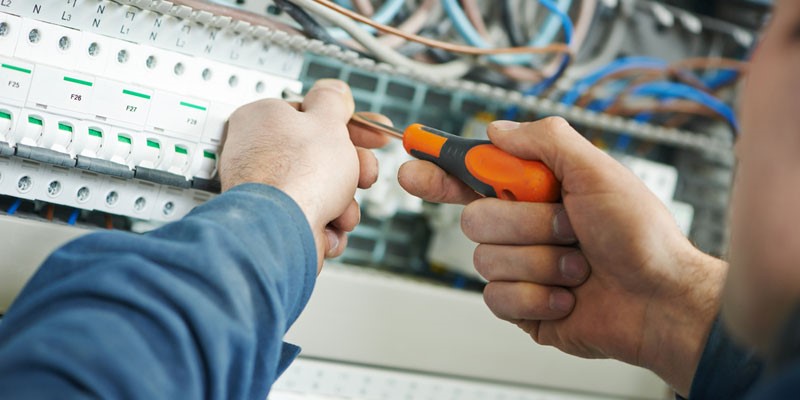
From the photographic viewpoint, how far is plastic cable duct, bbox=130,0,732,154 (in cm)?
96

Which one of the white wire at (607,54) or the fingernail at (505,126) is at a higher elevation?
the white wire at (607,54)

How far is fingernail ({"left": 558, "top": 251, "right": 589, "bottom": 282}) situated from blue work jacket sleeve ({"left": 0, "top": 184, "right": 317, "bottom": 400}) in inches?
14.9

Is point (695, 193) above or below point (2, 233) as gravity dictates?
above

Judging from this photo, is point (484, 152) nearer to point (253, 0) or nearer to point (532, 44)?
point (253, 0)

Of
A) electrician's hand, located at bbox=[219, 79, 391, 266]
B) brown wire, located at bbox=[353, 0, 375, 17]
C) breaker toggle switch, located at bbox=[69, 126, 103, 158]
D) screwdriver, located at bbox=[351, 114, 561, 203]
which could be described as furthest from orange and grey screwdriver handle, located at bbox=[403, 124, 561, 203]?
breaker toggle switch, located at bbox=[69, 126, 103, 158]

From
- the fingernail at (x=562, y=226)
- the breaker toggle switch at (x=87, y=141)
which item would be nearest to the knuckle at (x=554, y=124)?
the fingernail at (x=562, y=226)

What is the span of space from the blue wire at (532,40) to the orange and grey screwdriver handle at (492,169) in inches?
13.6

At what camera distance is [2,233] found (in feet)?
2.94

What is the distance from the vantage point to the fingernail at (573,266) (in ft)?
3.11

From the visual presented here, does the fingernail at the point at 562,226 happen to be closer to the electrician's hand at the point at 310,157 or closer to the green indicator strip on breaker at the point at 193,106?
the electrician's hand at the point at 310,157

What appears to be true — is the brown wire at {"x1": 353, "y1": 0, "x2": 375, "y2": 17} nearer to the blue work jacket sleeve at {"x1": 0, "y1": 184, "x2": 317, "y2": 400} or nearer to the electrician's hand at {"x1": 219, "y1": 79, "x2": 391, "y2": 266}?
the electrician's hand at {"x1": 219, "y1": 79, "x2": 391, "y2": 266}

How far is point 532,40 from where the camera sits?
1353 mm

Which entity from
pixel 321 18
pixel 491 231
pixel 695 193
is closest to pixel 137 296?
pixel 491 231

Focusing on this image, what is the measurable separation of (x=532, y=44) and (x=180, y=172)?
673 millimetres
